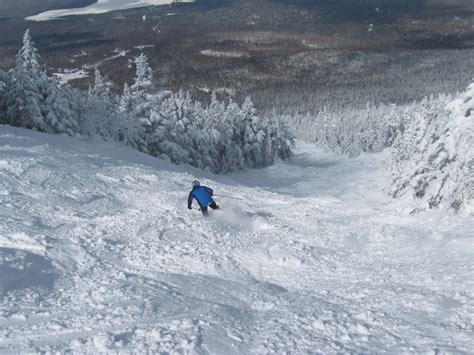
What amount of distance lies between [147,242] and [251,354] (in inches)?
212

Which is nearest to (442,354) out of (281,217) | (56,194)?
(281,217)

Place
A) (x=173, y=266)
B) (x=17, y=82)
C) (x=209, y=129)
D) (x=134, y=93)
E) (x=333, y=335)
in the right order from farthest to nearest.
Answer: (x=209, y=129) → (x=134, y=93) → (x=17, y=82) → (x=173, y=266) → (x=333, y=335)

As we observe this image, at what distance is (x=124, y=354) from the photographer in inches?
236

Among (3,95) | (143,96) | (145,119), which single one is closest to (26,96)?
(3,95)

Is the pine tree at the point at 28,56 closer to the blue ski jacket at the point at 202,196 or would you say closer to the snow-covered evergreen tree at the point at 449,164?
the blue ski jacket at the point at 202,196

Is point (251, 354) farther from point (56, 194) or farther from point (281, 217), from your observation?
point (56, 194)

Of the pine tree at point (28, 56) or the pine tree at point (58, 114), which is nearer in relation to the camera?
the pine tree at point (58, 114)

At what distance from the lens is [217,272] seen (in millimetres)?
9711

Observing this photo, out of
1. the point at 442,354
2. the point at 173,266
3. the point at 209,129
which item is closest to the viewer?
the point at 442,354

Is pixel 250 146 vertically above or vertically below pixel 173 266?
below

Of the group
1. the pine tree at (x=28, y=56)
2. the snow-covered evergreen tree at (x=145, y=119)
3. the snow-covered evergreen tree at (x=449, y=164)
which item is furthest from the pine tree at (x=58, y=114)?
the snow-covered evergreen tree at (x=449, y=164)

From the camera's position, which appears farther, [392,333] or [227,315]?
[227,315]

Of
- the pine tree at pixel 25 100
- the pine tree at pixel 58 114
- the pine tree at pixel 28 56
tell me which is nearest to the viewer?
the pine tree at pixel 25 100

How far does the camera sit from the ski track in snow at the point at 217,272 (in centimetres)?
651
